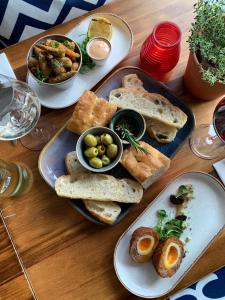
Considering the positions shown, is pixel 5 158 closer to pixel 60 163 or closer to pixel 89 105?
pixel 60 163

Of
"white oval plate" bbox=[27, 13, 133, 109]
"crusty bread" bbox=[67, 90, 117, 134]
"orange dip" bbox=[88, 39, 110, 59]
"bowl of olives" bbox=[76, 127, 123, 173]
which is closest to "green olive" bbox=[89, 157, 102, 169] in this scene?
"bowl of olives" bbox=[76, 127, 123, 173]

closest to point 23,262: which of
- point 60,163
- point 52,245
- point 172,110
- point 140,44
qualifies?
point 52,245

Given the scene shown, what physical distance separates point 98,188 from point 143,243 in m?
0.19

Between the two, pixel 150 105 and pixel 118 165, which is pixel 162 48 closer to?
pixel 150 105

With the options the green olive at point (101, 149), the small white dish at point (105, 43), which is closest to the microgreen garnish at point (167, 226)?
the green olive at point (101, 149)

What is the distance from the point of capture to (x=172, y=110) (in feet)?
3.83

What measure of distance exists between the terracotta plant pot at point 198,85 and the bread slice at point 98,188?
1.07 feet

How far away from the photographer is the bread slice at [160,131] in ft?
3.81

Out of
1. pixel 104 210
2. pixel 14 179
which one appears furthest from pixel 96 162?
pixel 14 179

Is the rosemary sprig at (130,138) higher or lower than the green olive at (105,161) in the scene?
higher

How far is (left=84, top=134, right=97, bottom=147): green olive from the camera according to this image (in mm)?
1089

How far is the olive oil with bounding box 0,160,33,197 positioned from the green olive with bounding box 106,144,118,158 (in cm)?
24

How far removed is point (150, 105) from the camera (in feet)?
3.81

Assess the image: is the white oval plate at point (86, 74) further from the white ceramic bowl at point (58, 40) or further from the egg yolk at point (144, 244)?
the egg yolk at point (144, 244)
